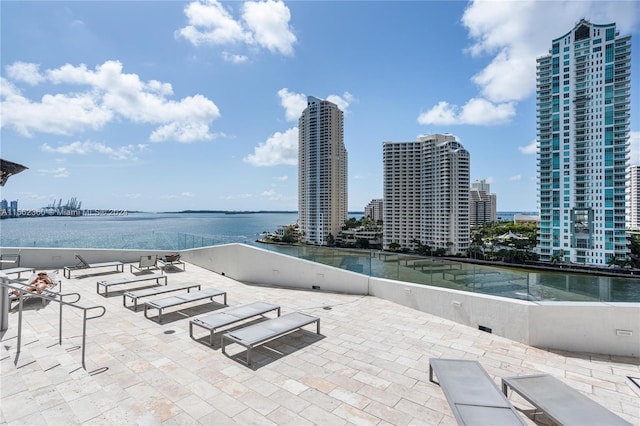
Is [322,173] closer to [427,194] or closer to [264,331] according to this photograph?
[427,194]

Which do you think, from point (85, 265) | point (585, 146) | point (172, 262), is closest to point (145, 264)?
point (172, 262)

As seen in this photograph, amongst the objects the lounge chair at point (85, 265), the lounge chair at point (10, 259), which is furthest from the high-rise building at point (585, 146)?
the lounge chair at point (10, 259)

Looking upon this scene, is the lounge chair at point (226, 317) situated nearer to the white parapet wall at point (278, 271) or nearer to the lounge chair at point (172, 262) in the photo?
the white parapet wall at point (278, 271)

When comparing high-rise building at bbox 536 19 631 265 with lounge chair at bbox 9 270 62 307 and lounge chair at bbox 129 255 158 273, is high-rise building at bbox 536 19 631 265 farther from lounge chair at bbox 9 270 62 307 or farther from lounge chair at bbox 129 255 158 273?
lounge chair at bbox 9 270 62 307

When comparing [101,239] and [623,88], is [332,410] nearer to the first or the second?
[101,239]

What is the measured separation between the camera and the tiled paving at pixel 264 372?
2977 millimetres

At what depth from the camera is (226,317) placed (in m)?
5.35

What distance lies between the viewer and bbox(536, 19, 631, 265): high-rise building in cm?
5609

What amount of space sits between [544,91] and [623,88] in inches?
516

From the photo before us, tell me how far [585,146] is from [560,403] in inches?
3093

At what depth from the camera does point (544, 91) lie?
221 ft

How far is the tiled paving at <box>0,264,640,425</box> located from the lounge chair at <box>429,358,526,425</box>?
1.00 ft

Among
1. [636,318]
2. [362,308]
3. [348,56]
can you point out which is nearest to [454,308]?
[362,308]

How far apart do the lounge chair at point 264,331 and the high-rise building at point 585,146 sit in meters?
74.3
